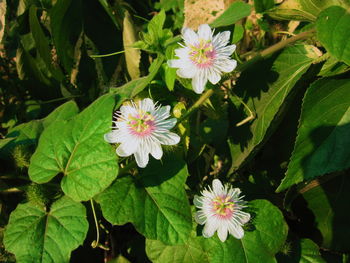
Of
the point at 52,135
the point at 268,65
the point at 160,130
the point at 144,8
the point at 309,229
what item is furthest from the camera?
the point at 144,8

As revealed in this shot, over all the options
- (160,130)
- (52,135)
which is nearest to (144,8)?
(52,135)

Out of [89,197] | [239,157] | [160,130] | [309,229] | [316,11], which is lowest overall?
[309,229]

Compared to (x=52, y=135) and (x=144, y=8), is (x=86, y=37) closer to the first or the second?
(x=144, y=8)

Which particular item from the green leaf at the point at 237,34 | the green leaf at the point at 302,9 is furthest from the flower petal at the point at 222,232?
the green leaf at the point at 302,9

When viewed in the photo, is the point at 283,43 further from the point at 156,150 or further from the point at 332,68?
the point at 156,150

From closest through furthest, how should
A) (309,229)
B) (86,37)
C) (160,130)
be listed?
1. (160,130)
2. (309,229)
3. (86,37)
